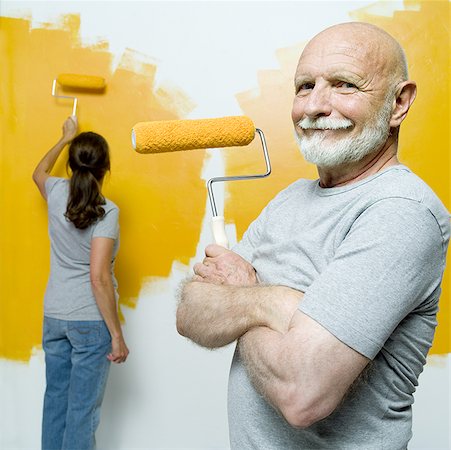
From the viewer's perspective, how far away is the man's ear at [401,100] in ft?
3.45

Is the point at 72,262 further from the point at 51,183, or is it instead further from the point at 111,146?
the point at 111,146

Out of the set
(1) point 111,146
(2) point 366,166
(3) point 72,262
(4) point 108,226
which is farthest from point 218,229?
(1) point 111,146

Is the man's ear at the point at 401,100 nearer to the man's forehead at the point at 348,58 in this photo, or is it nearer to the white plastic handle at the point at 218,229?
the man's forehead at the point at 348,58

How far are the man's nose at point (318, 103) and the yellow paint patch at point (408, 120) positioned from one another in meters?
1.46

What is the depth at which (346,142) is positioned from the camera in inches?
40.3

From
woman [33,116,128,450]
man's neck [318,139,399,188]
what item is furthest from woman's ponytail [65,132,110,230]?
man's neck [318,139,399,188]

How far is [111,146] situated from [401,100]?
68.5 inches

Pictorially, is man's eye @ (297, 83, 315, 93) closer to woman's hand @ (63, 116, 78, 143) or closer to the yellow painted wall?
the yellow painted wall

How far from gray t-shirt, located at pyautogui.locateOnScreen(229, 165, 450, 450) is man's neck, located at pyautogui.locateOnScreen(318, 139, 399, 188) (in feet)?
0.11

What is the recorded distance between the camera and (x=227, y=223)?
2564 millimetres

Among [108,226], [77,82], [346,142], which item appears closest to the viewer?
[346,142]

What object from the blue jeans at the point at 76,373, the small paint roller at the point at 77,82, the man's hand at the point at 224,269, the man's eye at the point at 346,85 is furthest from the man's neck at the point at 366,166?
the small paint roller at the point at 77,82

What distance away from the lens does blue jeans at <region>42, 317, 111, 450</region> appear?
222 centimetres

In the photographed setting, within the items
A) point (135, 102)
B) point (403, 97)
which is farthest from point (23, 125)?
point (403, 97)
